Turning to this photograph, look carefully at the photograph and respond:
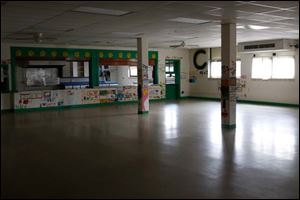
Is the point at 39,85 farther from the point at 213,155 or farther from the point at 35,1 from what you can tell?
the point at 213,155

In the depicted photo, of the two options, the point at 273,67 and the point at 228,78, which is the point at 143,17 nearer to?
the point at 228,78

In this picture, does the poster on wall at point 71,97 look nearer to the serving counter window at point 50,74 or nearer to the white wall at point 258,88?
the serving counter window at point 50,74

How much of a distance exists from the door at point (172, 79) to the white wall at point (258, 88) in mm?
854

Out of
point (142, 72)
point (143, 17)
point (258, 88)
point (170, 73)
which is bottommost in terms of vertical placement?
point (258, 88)

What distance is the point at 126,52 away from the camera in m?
14.9

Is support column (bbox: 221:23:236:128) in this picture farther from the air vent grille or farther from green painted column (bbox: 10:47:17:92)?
green painted column (bbox: 10:47:17:92)

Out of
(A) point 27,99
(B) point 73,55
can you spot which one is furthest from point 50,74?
(A) point 27,99

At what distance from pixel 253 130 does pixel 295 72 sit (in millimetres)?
5673

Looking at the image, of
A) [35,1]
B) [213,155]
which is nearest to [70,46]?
[35,1]

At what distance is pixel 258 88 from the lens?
13977mm

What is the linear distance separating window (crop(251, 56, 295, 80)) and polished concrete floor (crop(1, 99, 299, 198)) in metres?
4.00

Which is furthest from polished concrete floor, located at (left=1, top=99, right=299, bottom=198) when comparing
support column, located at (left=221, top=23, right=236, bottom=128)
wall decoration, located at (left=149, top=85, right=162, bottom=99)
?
wall decoration, located at (left=149, top=85, right=162, bottom=99)

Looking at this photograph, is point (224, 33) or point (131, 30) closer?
point (224, 33)

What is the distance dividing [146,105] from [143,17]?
469 centimetres
